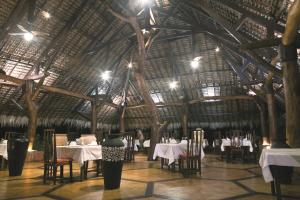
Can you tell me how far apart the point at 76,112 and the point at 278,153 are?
43.1 feet

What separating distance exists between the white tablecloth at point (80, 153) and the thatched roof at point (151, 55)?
13.9ft

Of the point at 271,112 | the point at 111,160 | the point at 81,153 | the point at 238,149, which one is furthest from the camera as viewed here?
the point at 271,112

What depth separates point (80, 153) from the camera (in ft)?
17.0

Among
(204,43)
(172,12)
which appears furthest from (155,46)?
(172,12)

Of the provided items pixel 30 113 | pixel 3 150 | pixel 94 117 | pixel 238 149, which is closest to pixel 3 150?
pixel 3 150

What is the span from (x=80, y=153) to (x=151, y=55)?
30.9 feet

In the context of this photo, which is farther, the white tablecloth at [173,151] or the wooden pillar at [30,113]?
the wooden pillar at [30,113]

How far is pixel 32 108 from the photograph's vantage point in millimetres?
9461

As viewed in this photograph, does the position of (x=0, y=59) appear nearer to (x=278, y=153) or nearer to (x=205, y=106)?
(x=278, y=153)

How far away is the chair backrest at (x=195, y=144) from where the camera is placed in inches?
238

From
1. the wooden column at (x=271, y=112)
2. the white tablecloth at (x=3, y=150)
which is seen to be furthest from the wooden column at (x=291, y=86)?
the white tablecloth at (x=3, y=150)

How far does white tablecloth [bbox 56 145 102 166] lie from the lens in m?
5.18

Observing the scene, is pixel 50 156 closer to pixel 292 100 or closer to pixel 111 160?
pixel 111 160

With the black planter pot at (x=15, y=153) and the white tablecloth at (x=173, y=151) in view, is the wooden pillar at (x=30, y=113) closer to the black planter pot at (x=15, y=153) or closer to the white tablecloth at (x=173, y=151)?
the black planter pot at (x=15, y=153)
